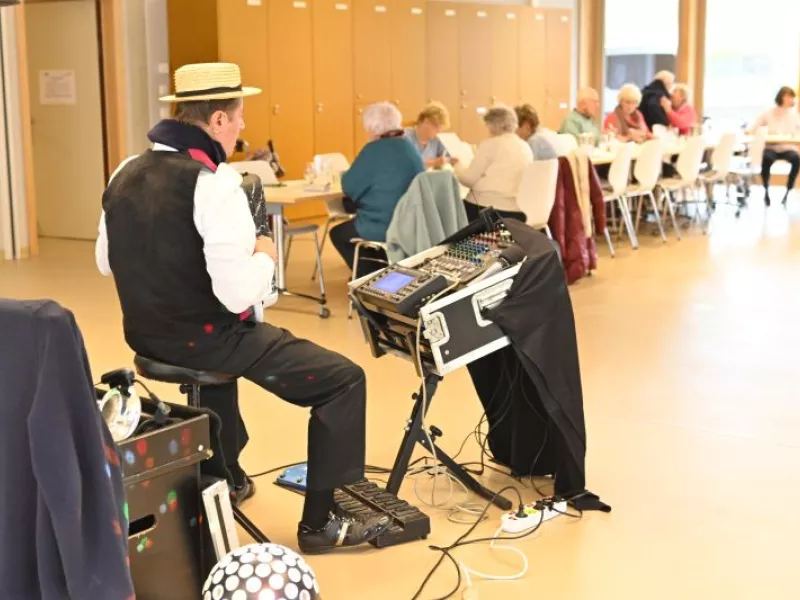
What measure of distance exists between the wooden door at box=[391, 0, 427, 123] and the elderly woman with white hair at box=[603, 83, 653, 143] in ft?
7.77

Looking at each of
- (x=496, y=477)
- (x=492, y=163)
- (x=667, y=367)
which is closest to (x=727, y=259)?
(x=492, y=163)

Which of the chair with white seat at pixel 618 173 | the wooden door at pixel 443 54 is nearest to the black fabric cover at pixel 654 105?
the wooden door at pixel 443 54

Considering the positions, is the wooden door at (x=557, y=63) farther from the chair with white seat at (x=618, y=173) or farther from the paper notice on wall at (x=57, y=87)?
the paper notice on wall at (x=57, y=87)

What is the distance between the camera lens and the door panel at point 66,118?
9.66 m

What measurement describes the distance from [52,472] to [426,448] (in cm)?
177

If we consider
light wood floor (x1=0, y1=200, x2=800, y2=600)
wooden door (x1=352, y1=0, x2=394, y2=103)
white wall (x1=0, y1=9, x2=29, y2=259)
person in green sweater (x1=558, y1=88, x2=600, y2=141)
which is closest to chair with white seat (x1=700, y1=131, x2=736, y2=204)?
person in green sweater (x1=558, y1=88, x2=600, y2=141)

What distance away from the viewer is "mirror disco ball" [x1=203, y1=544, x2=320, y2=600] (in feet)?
8.29

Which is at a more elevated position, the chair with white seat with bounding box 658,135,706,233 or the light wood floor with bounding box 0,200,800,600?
the chair with white seat with bounding box 658,135,706,233

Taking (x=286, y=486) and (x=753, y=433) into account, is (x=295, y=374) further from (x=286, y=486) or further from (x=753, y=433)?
(x=753, y=433)

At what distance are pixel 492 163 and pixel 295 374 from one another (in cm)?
423

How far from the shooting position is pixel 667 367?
17.7 ft

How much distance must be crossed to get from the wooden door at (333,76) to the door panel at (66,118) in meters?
2.28

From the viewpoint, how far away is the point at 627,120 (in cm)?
1070

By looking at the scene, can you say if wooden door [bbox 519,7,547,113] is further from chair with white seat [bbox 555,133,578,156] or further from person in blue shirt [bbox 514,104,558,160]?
person in blue shirt [bbox 514,104,558,160]
